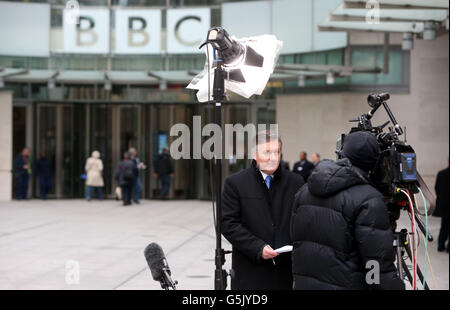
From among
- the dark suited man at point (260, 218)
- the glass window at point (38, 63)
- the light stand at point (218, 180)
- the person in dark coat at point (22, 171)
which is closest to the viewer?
the light stand at point (218, 180)

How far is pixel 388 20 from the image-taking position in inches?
618

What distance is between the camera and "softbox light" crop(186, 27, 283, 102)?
4730 millimetres

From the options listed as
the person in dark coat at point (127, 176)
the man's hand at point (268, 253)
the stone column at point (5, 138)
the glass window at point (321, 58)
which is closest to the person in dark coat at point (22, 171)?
the stone column at point (5, 138)

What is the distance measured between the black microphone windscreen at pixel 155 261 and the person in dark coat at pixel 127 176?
60.4ft

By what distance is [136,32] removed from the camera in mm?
25812

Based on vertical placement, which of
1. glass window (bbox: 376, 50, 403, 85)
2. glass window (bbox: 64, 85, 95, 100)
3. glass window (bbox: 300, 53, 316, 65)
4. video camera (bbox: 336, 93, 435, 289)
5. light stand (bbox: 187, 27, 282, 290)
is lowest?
video camera (bbox: 336, 93, 435, 289)

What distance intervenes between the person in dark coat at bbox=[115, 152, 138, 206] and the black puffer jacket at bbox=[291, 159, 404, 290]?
18.8 m

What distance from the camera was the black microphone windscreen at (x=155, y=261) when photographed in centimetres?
438

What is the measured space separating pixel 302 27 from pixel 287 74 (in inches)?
102

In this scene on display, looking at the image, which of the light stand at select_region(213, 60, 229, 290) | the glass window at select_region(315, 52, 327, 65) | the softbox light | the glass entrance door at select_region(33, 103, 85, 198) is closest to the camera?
the light stand at select_region(213, 60, 229, 290)

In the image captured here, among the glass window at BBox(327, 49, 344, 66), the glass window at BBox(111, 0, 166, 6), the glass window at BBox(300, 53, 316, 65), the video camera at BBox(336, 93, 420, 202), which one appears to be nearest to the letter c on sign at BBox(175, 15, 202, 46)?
the glass window at BBox(111, 0, 166, 6)

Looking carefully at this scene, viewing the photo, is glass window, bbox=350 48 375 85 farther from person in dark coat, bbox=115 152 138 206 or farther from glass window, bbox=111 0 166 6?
person in dark coat, bbox=115 152 138 206

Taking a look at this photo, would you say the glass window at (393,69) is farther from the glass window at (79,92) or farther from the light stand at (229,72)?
the light stand at (229,72)
